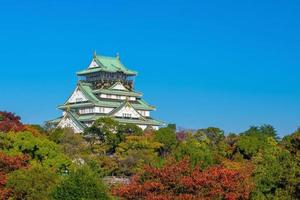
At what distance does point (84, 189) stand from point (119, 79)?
53753mm

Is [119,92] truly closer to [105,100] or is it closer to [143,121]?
[105,100]

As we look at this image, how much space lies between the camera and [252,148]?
54.9m

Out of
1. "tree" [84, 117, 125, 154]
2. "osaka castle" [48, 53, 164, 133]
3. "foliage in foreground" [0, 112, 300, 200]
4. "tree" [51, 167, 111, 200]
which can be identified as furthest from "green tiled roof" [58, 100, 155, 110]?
"tree" [51, 167, 111, 200]

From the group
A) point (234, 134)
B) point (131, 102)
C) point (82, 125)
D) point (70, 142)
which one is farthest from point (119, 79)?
point (70, 142)

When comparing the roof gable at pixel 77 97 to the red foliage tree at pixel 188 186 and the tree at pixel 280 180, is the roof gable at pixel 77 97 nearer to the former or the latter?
the red foliage tree at pixel 188 186

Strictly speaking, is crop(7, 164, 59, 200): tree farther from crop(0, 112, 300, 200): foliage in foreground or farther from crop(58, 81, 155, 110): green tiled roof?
crop(58, 81, 155, 110): green tiled roof

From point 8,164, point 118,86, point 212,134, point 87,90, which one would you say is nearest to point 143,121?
point 118,86

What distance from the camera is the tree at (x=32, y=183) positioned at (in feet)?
94.0

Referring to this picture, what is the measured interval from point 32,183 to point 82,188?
413cm

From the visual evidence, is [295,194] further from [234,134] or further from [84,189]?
[234,134]

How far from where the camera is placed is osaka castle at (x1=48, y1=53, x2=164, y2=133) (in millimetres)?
70938

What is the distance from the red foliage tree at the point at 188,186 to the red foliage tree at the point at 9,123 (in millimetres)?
24743

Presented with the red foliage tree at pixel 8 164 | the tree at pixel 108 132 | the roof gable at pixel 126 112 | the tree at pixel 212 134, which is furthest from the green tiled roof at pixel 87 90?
the red foliage tree at pixel 8 164

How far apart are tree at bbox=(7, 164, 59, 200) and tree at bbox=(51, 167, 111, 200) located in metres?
2.43
